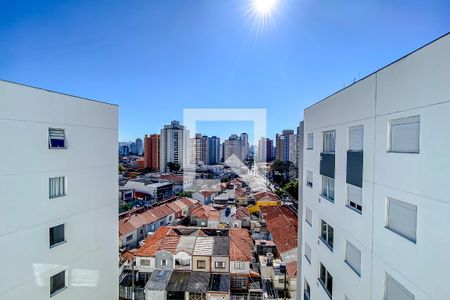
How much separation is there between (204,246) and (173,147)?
48.7 m

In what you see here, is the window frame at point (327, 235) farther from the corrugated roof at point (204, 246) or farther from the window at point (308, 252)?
the corrugated roof at point (204, 246)

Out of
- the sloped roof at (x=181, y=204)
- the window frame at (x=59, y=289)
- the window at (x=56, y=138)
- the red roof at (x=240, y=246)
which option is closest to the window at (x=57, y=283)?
the window frame at (x=59, y=289)

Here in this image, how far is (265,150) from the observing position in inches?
2958

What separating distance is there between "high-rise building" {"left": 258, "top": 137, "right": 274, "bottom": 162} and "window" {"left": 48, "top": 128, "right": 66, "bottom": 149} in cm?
6449

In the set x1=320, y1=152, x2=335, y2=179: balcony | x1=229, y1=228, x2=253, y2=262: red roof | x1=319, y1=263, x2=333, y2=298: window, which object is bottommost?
x1=229, y1=228, x2=253, y2=262: red roof

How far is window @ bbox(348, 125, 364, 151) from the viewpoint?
16.8 feet

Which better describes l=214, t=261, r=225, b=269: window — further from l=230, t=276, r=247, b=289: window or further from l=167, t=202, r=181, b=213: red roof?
l=167, t=202, r=181, b=213: red roof

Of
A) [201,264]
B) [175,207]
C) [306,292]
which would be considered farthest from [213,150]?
[306,292]

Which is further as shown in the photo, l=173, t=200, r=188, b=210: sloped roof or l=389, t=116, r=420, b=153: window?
l=173, t=200, r=188, b=210: sloped roof

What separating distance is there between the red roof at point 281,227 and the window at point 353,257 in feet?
39.3

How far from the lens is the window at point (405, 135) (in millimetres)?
3551

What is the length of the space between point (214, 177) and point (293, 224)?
39.5m

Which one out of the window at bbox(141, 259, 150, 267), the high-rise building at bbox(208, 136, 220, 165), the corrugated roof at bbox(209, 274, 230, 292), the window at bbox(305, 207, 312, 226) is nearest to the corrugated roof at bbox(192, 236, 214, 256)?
the corrugated roof at bbox(209, 274, 230, 292)

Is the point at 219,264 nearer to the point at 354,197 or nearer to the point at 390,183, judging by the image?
the point at 354,197
